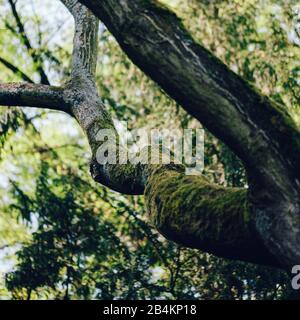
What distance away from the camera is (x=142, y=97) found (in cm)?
1067

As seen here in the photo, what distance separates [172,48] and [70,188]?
740 centimetres

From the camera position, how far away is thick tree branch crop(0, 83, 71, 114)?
4.71 metres

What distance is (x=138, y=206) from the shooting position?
9812 millimetres

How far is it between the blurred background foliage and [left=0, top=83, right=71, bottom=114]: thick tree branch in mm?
4158

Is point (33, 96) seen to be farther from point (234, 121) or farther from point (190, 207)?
point (234, 121)

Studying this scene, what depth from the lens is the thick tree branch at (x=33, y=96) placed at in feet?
15.5

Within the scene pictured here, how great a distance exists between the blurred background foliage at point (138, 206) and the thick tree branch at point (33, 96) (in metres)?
4.16

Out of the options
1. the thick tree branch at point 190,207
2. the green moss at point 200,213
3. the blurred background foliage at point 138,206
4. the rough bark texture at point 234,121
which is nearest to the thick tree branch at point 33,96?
the thick tree branch at point 190,207

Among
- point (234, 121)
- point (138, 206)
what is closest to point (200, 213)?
point (234, 121)

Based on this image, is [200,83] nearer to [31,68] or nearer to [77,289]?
[77,289]

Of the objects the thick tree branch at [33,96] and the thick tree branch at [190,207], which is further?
the thick tree branch at [33,96]

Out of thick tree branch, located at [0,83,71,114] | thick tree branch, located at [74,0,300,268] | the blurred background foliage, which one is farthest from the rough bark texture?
the blurred background foliage

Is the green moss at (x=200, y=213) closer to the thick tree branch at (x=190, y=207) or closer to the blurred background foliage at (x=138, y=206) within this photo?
the thick tree branch at (x=190, y=207)
